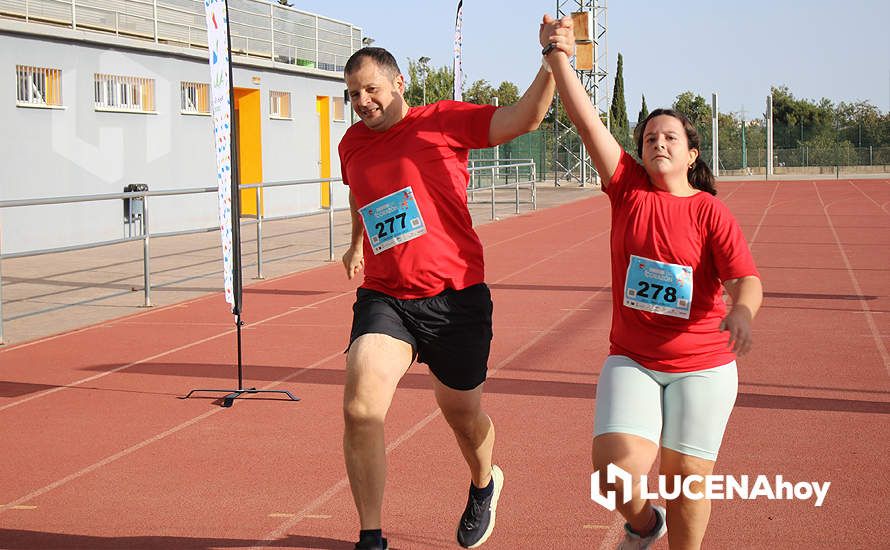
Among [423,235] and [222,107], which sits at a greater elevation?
[222,107]

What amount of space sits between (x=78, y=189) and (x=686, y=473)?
61.0 ft

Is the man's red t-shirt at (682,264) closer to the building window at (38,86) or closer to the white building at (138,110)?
the white building at (138,110)

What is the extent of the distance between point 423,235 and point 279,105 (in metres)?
25.3

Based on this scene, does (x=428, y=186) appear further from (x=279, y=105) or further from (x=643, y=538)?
(x=279, y=105)

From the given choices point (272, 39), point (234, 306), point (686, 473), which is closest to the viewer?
point (686, 473)

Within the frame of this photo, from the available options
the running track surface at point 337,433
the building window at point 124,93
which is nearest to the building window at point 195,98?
the building window at point 124,93

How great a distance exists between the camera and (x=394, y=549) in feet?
15.1

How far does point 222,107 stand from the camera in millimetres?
7859

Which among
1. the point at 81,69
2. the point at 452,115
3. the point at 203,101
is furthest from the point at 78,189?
the point at 452,115

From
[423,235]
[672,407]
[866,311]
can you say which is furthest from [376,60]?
[866,311]

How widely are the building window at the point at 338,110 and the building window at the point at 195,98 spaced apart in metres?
7.31

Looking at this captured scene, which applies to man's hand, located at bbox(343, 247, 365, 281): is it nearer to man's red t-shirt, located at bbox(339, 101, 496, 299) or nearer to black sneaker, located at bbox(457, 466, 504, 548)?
man's red t-shirt, located at bbox(339, 101, 496, 299)

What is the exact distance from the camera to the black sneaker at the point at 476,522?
4.57 meters

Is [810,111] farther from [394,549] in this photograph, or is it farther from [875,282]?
[394,549]
